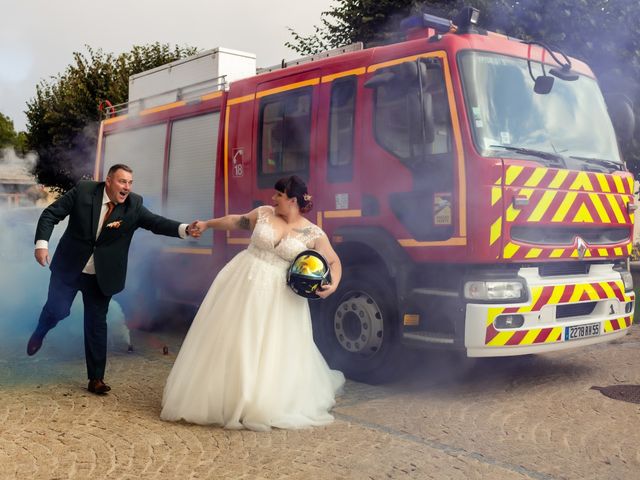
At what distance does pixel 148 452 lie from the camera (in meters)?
4.20

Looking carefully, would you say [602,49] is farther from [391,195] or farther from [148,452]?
[148,452]

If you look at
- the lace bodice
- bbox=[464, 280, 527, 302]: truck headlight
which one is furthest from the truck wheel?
the lace bodice

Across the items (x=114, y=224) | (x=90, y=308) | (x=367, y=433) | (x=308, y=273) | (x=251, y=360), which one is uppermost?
(x=114, y=224)

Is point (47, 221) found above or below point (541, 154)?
below

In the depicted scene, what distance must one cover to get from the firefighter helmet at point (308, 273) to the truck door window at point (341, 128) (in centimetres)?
149

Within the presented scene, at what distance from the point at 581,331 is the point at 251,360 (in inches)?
108

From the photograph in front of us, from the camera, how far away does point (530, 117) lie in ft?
18.9

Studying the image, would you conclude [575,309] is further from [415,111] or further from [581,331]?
[415,111]

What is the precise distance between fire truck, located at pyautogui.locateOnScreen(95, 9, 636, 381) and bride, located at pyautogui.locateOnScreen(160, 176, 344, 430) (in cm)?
93

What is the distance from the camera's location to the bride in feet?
15.4

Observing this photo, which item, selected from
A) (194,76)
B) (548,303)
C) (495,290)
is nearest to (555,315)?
(548,303)

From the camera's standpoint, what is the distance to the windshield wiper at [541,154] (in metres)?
5.53

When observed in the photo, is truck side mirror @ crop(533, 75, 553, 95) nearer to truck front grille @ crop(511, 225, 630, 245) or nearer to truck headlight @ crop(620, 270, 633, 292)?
truck front grille @ crop(511, 225, 630, 245)

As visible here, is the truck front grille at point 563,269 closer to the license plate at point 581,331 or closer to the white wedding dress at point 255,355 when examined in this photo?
the license plate at point 581,331
